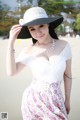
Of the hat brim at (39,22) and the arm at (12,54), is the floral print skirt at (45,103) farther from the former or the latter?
the hat brim at (39,22)

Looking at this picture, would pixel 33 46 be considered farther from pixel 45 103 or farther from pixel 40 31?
pixel 45 103

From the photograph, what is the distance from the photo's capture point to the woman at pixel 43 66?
1545 mm

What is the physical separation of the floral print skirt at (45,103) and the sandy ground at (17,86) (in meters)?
1.10

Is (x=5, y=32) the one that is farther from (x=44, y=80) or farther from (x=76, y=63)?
(x=44, y=80)

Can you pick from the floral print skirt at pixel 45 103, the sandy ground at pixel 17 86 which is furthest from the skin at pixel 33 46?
the sandy ground at pixel 17 86

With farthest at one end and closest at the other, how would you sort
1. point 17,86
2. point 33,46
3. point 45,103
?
1. point 17,86
2. point 33,46
3. point 45,103

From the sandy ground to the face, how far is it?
1.09 m

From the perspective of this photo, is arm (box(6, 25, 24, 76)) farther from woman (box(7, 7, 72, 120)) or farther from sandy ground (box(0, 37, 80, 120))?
sandy ground (box(0, 37, 80, 120))

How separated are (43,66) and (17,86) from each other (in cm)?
129

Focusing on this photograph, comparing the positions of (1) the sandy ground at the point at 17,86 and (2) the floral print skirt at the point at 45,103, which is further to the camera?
(1) the sandy ground at the point at 17,86

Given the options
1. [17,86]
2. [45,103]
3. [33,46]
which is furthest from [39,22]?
[17,86]

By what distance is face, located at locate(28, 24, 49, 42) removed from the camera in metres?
1.58

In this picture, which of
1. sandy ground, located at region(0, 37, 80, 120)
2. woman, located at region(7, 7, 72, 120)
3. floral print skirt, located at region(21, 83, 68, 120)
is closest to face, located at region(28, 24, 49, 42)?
woman, located at region(7, 7, 72, 120)

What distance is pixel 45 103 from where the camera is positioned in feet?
5.06
